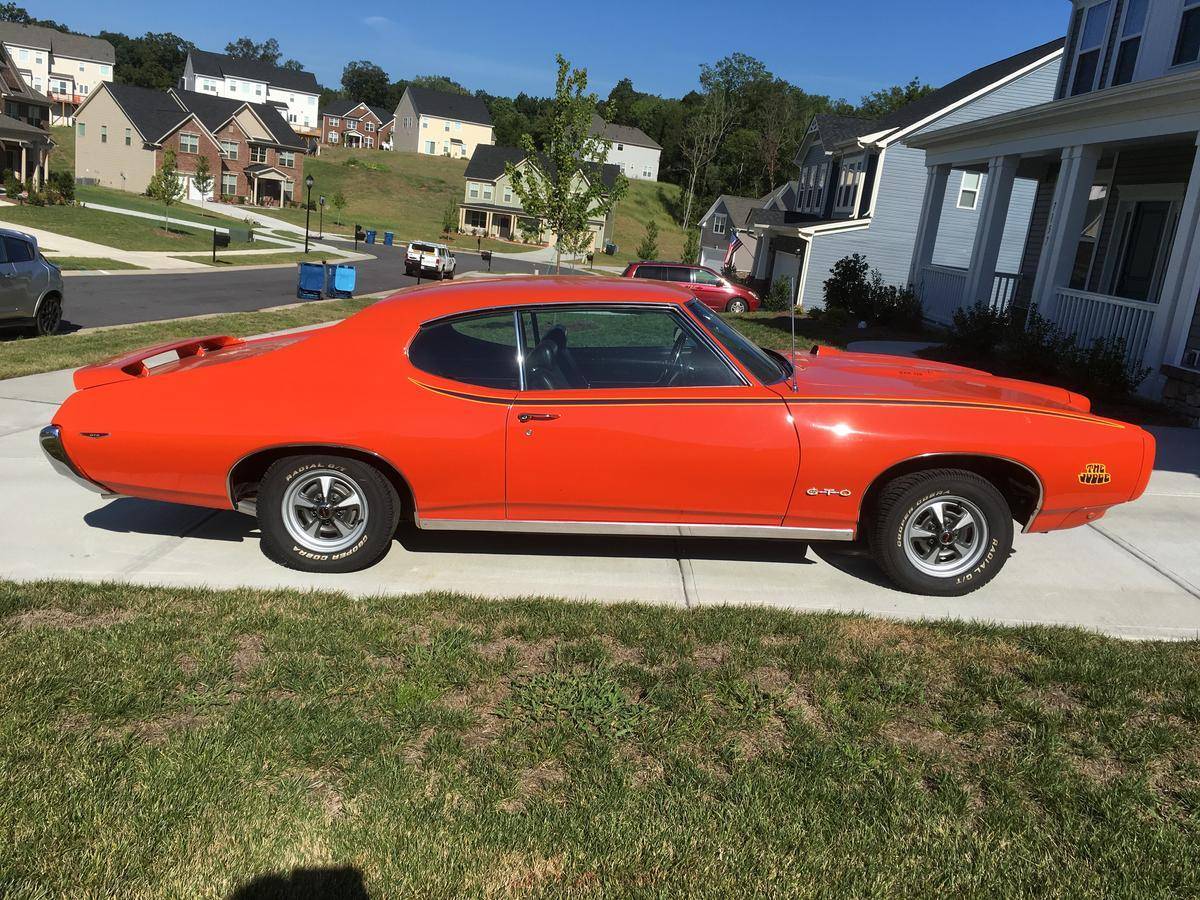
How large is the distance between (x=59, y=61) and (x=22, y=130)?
75459mm

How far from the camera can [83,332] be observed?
14031mm

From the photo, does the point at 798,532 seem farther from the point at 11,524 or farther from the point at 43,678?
the point at 11,524

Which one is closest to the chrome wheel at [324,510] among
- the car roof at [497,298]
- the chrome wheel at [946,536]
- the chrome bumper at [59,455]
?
the car roof at [497,298]

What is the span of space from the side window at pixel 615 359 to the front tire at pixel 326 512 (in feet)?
3.36

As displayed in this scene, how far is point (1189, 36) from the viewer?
13.8m

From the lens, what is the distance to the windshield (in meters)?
4.93

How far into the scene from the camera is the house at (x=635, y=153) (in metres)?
108

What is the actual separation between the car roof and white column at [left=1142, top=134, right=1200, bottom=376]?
8.74 metres

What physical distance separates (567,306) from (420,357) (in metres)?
0.84

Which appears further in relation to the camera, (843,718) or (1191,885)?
(843,718)

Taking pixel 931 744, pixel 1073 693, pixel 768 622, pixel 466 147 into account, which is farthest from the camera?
pixel 466 147

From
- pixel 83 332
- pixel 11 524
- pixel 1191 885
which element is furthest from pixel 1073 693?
pixel 83 332

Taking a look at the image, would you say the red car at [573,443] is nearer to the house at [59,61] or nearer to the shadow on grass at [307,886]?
the shadow on grass at [307,886]

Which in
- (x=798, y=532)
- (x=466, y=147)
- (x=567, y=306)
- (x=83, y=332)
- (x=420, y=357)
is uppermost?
(x=466, y=147)
